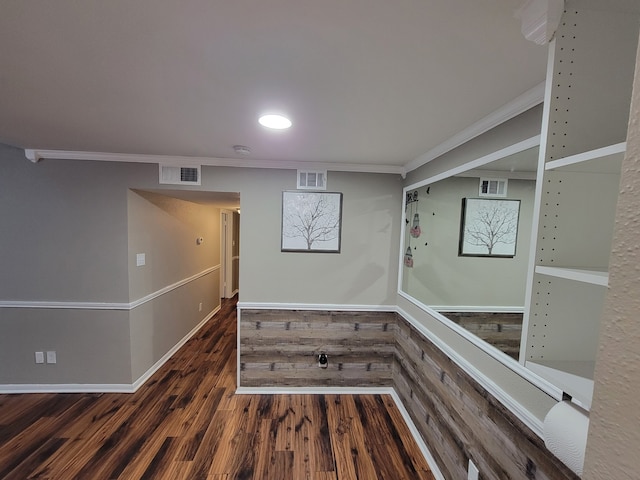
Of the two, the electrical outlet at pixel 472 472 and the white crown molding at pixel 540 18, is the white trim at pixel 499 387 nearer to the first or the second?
the electrical outlet at pixel 472 472

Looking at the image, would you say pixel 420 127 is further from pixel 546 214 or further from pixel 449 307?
pixel 449 307

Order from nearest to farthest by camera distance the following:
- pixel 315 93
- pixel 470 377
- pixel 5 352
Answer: pixel 315 93
pixel 470 377
pixel 5 352

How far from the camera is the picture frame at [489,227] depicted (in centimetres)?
146

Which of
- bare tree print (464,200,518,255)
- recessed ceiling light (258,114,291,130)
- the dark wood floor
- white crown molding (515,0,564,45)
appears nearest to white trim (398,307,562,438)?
bare tree print (464,200,518,255)

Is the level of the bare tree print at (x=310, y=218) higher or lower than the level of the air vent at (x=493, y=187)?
lower

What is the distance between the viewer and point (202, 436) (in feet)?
6.54

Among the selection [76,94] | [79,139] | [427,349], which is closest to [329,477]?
[427,349]

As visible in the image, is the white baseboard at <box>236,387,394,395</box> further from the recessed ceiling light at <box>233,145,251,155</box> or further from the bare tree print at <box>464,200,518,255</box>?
the recessed ceiling light at <box>233,145,251,155</box>

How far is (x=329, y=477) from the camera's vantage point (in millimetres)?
1699

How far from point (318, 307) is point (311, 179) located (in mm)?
1258

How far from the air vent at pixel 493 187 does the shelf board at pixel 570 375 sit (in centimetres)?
98

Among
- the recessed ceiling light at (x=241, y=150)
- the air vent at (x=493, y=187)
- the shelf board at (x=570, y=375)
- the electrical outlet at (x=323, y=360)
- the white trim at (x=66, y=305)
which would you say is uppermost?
the recessed ceiling light at (x=241, y=150)

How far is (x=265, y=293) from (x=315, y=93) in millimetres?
1886

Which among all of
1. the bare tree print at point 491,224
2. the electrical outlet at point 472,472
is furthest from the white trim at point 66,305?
the bare tree print at point 491,224
